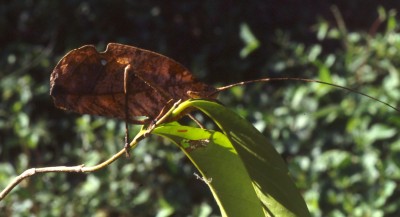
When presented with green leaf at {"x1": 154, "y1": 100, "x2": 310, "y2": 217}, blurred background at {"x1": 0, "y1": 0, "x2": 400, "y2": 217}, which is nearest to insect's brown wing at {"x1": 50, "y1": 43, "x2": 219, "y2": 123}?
green leaf at {"x1": 154, "y1": 100, "x2": 310, "y2": 217}

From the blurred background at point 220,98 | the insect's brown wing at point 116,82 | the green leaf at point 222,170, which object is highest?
the insect's brown wing at point 116,82

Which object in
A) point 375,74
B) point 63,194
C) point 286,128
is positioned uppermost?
point 375,74

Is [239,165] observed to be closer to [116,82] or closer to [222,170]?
[222,170]

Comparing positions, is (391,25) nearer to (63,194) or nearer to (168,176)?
(168,176)

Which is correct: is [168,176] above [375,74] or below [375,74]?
below

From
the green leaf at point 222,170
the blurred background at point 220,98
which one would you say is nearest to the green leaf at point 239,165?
the green leaf at point 222,170

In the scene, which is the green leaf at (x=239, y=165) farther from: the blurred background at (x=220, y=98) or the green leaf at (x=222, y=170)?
the blurred background at (x=220, y=98)

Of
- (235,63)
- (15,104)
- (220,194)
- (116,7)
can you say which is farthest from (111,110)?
(116,7)
